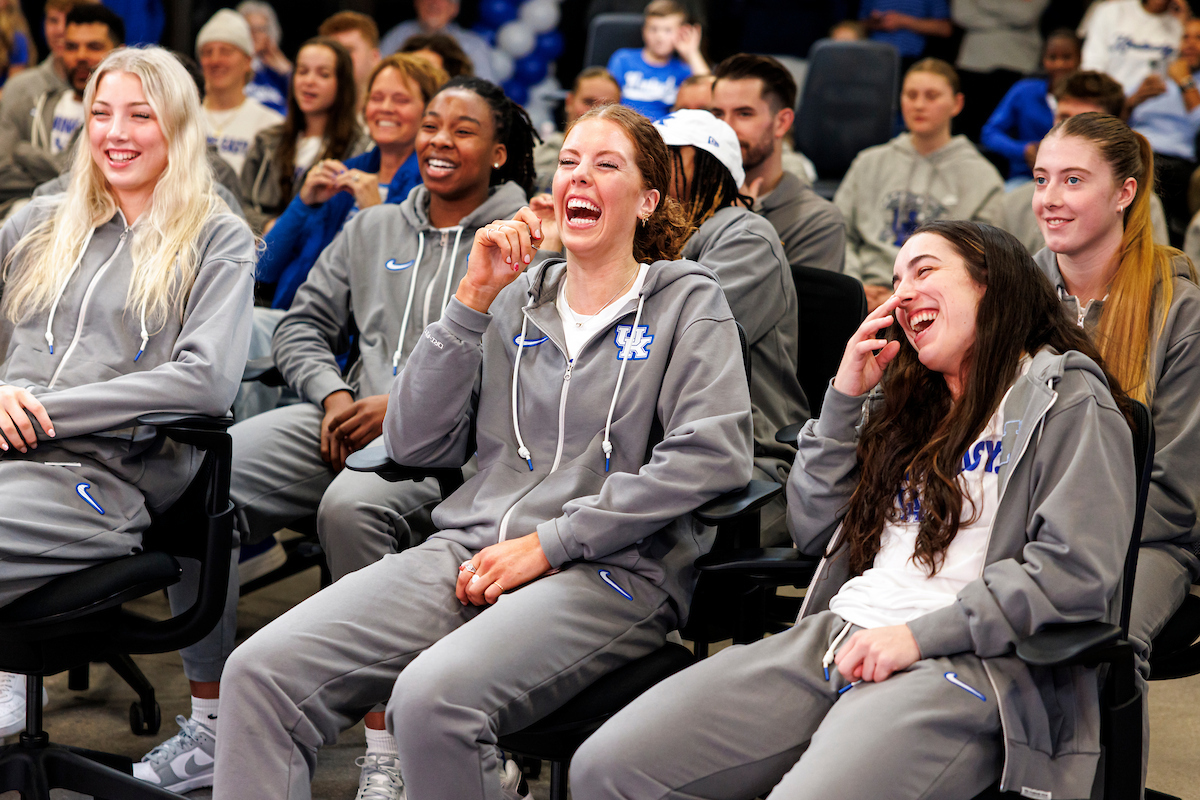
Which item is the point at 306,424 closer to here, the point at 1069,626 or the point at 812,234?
the point at 812,234

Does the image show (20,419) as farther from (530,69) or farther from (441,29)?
(530,69)

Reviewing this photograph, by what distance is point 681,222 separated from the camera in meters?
2.29

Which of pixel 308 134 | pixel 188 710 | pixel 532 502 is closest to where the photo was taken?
pixel 532 502

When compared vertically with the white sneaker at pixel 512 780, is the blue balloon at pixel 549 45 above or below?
above

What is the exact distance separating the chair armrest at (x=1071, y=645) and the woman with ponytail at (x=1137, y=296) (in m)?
0.54

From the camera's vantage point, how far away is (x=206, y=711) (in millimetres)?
2383

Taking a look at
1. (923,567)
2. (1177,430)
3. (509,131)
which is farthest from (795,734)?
(509,131)

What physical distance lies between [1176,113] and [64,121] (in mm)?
4673

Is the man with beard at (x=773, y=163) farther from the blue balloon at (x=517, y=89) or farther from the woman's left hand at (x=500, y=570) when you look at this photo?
the blue balloon at (x=517, y=89)

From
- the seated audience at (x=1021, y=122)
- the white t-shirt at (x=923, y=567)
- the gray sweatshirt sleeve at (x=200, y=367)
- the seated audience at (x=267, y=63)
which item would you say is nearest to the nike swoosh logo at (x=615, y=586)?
the white t-shirt at (x=923, y=567)

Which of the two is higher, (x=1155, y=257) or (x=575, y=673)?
(x=1155, y=257)

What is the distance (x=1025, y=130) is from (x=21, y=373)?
448cm

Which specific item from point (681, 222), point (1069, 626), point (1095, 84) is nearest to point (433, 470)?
point (681, 222)

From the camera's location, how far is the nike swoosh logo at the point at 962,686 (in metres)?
1.58
